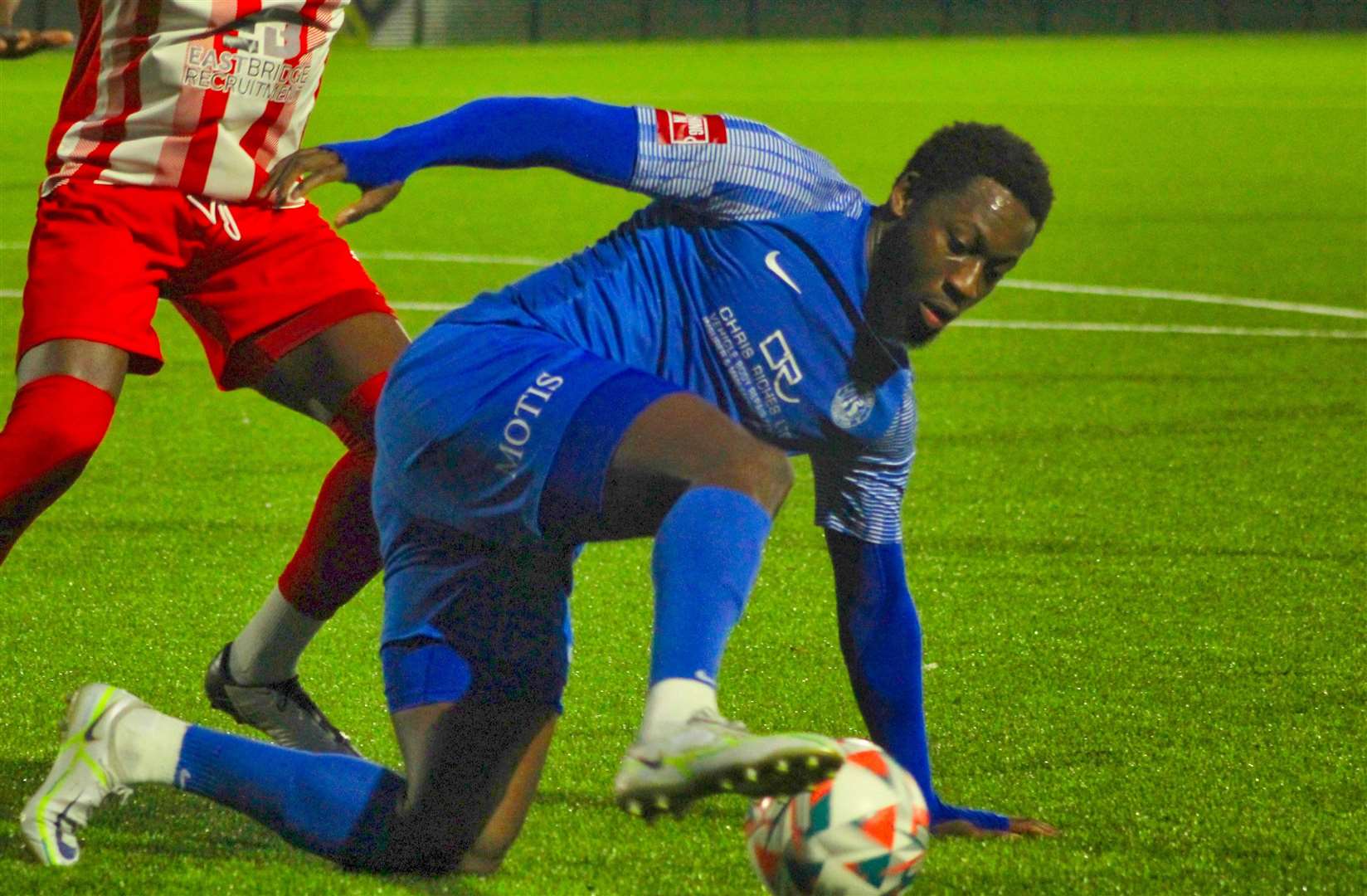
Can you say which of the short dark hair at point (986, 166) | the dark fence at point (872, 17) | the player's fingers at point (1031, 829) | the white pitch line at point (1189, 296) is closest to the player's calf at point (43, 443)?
the short dark hair at point (986, 166)

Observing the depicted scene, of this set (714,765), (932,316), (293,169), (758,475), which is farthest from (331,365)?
(714,765)

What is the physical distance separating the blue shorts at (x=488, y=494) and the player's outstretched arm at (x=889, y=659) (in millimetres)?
513

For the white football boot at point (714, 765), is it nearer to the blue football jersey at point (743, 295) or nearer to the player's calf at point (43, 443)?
the blue football jersey at point (743, 295)

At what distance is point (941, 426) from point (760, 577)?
2474 millimetres

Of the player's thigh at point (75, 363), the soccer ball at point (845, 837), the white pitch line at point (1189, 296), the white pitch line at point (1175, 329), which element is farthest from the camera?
the white pitch line at point (1189, 296)

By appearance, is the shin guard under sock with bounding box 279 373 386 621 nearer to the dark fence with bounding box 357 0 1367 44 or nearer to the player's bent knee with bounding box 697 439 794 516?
the player's bent knee with bounding box 697 439 794 516

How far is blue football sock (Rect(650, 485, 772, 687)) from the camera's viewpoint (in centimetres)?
Answer: 284

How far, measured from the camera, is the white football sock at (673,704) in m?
2.73

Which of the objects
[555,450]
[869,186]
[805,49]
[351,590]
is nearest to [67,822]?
[351,590]

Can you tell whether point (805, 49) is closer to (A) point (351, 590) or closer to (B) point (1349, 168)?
(B) point (1349, 168)

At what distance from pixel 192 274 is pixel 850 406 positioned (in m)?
1.66

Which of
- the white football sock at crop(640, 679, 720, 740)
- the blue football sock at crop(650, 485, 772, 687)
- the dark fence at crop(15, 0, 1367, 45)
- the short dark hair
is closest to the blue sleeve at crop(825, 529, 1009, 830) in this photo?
the short dark hair

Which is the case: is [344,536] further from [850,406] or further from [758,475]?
[758,475]

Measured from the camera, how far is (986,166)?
11.1ft
